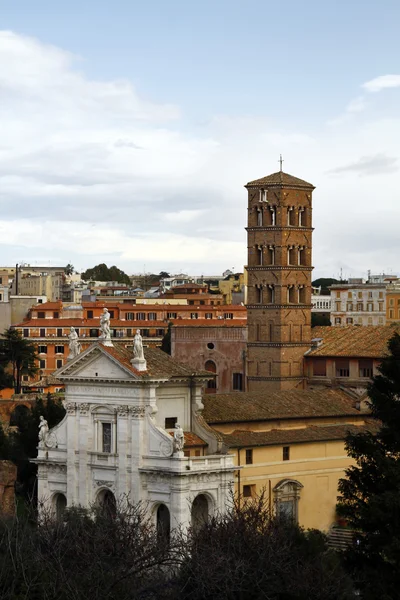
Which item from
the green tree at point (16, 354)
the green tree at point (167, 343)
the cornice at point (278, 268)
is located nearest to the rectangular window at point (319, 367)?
the cornice at point (278, 268)

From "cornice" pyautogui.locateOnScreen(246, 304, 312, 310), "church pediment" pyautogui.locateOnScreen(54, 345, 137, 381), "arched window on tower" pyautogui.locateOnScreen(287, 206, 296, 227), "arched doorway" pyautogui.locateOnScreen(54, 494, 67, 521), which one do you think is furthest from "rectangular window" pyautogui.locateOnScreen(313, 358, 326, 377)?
"arched doorway" pyautogui.locateOnScreen(54, 494, 67, 521)

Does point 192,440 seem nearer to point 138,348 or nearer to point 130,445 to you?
point 130,445

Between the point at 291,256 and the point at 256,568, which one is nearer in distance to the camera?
the point at 256,568

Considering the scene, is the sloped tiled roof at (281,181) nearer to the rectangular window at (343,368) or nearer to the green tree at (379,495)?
the rectangular window at (343,368)

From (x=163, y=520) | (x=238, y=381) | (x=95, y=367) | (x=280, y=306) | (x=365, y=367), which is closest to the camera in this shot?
(x=163, y=520)

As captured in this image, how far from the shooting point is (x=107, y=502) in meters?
56.9

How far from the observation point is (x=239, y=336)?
276ft

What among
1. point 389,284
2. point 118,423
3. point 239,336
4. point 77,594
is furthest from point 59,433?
point 389,284

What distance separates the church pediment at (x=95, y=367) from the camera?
5784 cm

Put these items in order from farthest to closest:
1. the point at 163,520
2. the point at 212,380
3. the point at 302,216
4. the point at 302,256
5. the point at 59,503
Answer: the point at 212,380 < the point at 302,256 < the point at 302,216 < the point at 59,503 < the point at 163,520

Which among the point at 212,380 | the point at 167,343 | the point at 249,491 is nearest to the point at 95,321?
the point at 167,343

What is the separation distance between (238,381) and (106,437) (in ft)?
80.9

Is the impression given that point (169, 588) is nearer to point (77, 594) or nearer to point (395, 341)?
point (77, 594)

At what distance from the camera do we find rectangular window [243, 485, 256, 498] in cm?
5778
